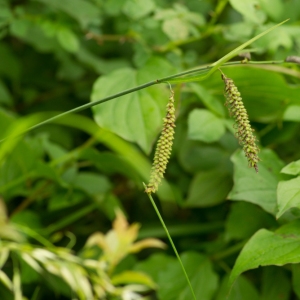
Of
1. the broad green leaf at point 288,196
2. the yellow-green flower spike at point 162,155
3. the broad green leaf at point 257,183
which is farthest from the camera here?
the broad green leaf at point 257,183

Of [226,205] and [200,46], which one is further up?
[200,46]

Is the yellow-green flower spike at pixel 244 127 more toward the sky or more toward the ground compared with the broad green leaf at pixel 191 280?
more toward the sky

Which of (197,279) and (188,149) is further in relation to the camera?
(188,149)

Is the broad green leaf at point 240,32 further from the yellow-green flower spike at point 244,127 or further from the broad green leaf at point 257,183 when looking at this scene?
the yellow-green flower spike at point 244,127

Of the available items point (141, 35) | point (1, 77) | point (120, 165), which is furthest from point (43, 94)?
point (120, 165)

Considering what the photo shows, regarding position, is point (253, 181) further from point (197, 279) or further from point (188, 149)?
point (188, 149)

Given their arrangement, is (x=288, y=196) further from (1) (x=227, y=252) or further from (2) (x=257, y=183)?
(1) (x=227, y=252)

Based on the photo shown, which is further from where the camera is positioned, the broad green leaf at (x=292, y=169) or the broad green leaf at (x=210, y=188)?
the broad green leaf at (x=210, y=188)

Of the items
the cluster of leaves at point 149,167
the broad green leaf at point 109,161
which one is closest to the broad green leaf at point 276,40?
the cluster of leaves at point 149,167
